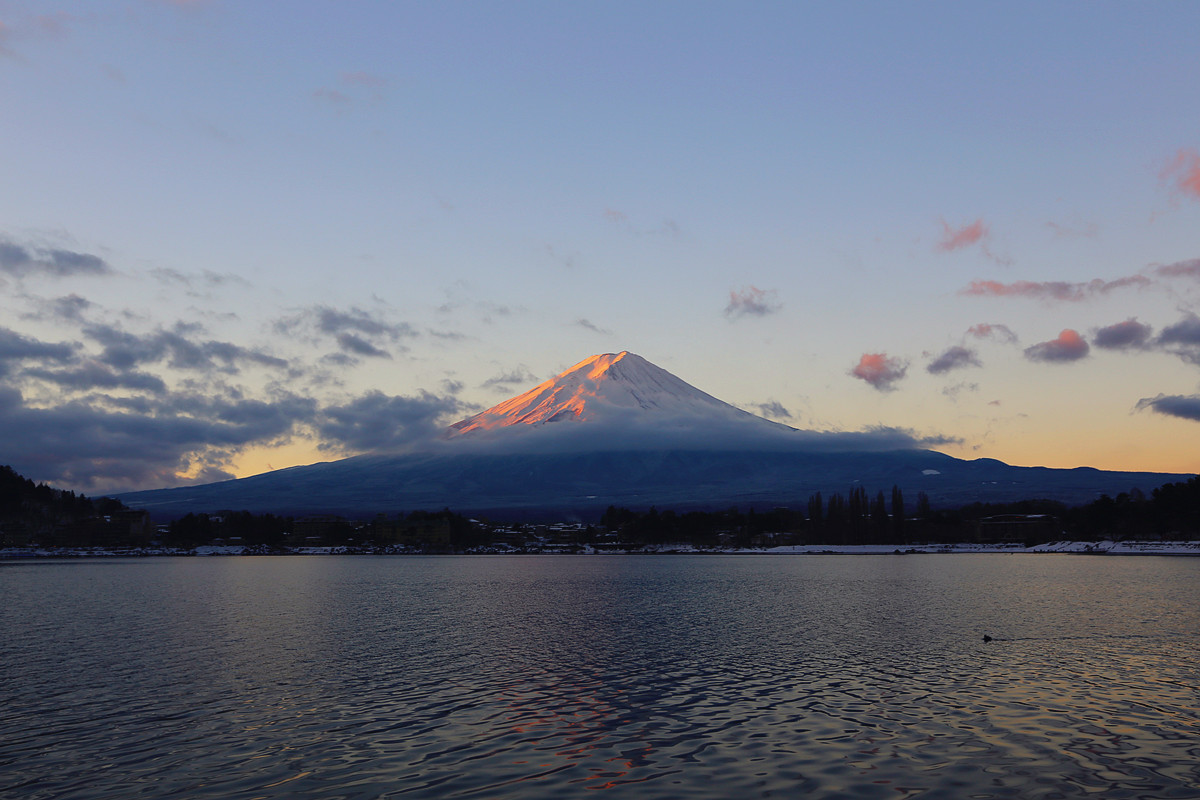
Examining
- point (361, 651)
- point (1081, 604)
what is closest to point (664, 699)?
point (361, 651)

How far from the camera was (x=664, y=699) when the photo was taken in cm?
3316

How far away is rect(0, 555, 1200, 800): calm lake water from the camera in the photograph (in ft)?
73.4

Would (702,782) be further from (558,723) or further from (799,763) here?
(558,723)

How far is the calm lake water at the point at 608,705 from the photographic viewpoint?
2238cm

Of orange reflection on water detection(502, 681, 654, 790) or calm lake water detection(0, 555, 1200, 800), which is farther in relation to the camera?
orange reflection on water detection(502, 681, 654, 790)

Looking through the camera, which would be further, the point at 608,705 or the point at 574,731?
the point at 608,705

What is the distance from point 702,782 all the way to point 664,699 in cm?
1141

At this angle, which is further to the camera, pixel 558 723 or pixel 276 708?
pixel 276 708

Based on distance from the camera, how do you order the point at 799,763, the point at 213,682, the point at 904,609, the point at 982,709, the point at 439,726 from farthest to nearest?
1. the point at 904,609
2. the point at 213,682
3. the point at 982,709
4. the point at 439,726
5. the point at 799,763

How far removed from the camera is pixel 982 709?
30719 mm

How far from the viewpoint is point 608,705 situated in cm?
3225

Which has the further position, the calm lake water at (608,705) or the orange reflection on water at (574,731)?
the orange reflection on water at (574,731)

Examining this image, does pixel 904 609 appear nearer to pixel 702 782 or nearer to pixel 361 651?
pixel 361 651

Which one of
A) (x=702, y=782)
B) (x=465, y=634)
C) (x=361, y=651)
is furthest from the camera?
(x=465, y=634)
